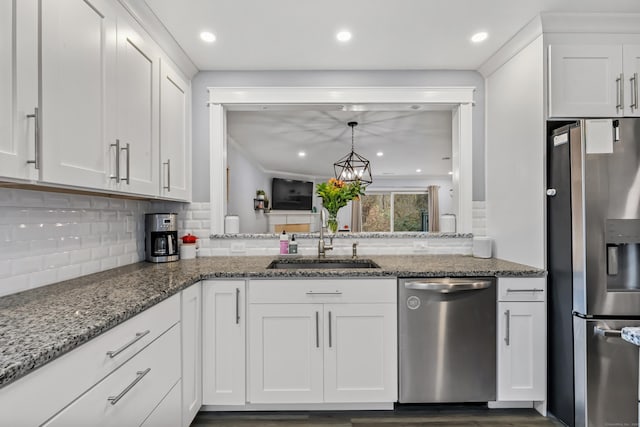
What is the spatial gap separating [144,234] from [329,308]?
145cm

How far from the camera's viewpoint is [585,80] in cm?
197

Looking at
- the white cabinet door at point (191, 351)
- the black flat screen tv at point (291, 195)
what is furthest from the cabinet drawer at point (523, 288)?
the black flat screen tv at point (291, 195)

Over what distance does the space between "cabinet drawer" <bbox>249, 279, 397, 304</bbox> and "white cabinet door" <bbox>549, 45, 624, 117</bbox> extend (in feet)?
4.76

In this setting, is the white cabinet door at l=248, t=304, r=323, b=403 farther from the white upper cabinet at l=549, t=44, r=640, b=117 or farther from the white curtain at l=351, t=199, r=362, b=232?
the white curtain at l=351, t=199, r=362, b=232

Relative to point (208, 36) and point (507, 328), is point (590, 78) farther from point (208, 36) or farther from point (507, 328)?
point (208, 36)

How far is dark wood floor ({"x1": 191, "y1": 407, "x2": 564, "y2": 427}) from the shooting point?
1.92m

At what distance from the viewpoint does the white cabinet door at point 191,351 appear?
5.54 feet

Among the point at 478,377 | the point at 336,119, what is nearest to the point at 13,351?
the point at 478,377

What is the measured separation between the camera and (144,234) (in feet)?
7.82

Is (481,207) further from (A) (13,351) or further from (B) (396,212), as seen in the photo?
(B) (396,212)

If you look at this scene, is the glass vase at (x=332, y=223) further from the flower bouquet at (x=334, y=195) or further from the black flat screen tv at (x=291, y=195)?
the black flat screen tv at (x=291, y=195)

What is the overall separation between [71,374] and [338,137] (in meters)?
4.61

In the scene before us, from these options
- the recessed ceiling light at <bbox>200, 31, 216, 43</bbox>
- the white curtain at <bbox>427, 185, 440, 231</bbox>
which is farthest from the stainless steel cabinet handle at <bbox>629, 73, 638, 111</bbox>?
the white curtain at <bbox>427, 185, 440, 231</bbox>

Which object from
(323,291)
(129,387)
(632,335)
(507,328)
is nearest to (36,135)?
(129,387)
